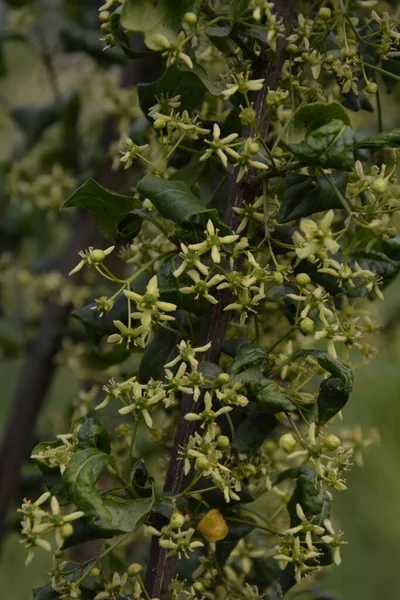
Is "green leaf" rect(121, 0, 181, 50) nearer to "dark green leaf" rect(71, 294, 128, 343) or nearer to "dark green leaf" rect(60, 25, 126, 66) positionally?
"dark green leaf" rect(71, 294, 128, 343)

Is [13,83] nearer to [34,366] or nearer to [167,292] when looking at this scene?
[34,366]

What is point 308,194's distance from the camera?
592 millimetres

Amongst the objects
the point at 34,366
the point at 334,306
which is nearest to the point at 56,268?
the point at 34,366

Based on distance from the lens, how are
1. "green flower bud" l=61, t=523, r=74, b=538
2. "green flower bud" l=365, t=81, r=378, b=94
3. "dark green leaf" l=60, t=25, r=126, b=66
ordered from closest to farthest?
"green flower bud" l=61, t=523, r=74, b=538 < "green flower bud" l=365, t=81, r=378, b=94 < "dark green leaf" l=60, t=25, r=126, b=66

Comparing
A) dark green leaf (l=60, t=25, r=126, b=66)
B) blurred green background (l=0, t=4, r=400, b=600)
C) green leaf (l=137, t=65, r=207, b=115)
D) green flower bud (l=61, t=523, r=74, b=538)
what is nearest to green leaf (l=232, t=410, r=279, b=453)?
green flower bud (l=61, t=523, r=74, b=538)

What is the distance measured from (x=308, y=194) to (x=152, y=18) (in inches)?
A: 6.6

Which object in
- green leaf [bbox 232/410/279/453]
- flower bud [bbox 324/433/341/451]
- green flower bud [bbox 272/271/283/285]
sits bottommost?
green leaf [bbox 232/410/279/453]

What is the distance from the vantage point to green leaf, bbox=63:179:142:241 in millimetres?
607

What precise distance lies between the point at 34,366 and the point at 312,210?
2.40ft

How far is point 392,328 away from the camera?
4.03 feet

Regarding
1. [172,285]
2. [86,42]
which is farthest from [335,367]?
[86,42]

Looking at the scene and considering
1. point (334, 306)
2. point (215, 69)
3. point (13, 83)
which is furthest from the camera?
point (13, 83)

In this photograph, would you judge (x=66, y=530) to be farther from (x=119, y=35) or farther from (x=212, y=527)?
(x=119, y=35)

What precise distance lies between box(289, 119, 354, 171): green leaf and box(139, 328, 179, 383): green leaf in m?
0.19
